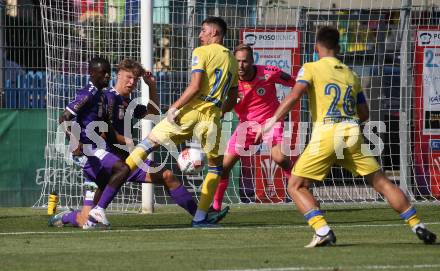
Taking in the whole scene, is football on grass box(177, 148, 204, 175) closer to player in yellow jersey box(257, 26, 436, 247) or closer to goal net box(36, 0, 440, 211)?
player in yellow jersey box(257, 26, 436, 247)

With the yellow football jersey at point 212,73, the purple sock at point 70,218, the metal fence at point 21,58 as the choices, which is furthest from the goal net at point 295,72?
the yellow football jersey at point 212,73

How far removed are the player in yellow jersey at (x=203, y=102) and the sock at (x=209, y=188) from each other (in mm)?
177

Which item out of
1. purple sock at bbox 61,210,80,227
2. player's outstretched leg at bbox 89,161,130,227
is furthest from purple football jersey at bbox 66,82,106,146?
purple sock at bbox 61,210,80,227

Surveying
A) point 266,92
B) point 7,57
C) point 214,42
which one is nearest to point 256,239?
point 214,42

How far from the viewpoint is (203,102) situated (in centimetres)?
1194

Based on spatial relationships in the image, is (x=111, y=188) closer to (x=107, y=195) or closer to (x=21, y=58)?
(x=107, y=195)

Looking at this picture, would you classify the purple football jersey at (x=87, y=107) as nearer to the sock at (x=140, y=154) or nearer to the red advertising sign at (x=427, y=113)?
the sock at (x=140, y=154)

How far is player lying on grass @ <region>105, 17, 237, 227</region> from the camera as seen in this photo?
11.8 meters

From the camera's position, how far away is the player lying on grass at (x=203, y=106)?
11.8 m

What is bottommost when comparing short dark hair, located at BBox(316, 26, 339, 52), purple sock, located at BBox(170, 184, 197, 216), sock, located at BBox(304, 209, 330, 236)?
purple sock, located at BBox(170, 184, 197, 216)

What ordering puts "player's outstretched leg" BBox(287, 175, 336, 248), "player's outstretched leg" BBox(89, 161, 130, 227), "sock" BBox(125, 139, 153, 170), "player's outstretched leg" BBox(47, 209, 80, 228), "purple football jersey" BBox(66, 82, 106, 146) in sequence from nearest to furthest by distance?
"player's outstretched leg" BBox(287, 175, 336, 248)
"sock" BBox(125, 139, 153, 170)
"player's outstretched leg" BBox(89, 161, 130, 227)
"purple football jersey" BBox(66, 82, 106, 146)
"player's outstretched leg" BBox(47, 209, 80, 228)

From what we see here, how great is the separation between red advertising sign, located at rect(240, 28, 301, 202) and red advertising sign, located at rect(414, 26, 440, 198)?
1881 mm

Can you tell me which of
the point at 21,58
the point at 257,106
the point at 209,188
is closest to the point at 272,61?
the point at 257,106

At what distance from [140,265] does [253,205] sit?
8.30 m
